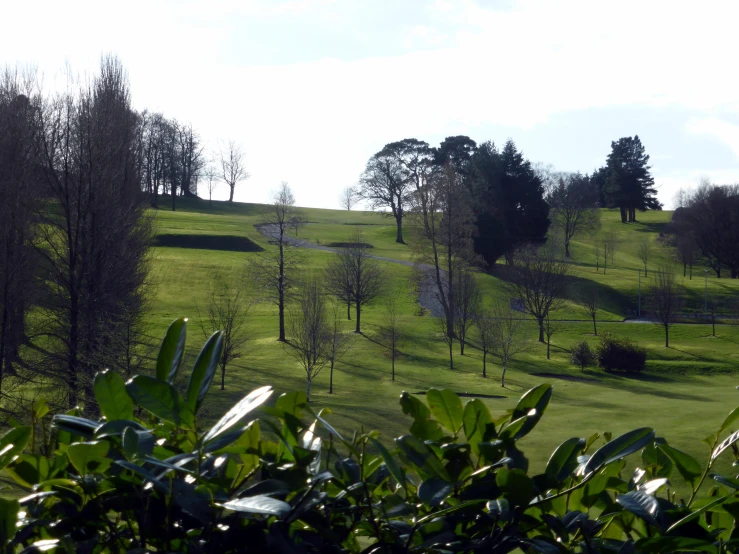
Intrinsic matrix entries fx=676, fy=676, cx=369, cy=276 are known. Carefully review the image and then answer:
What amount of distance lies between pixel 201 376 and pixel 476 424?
51 centimetres

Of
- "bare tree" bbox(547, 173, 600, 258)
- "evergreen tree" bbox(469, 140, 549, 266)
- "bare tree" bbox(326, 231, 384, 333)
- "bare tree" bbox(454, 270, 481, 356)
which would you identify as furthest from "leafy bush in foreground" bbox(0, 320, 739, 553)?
"bare tree" bbox(547, 173, 600, 258)

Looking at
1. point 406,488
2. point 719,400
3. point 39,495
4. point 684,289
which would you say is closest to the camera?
point 39,495

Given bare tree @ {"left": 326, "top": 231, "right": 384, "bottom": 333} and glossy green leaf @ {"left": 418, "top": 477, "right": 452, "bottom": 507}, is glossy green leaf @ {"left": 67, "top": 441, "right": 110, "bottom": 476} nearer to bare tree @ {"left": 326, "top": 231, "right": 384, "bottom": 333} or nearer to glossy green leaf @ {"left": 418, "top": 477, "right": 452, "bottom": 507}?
glossy green leaf @ {"left": 418, "top": 477, "right": 452, "bottom": 507}

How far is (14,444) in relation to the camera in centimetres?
123

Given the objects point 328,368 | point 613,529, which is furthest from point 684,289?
point 613,529

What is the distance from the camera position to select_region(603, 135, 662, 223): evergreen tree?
3246 inches

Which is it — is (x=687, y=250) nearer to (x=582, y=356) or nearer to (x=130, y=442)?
(x=582, y=356)

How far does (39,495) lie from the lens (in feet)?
3.56

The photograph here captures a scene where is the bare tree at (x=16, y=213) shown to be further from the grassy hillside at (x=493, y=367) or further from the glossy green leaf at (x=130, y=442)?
the glossy green leaf at (x=130, y=442)

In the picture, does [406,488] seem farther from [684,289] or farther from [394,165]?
[394,165]

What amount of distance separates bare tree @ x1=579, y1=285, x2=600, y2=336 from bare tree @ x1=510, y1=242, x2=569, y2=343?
212 centimetres

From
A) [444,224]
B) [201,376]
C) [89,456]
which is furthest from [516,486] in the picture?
[444,224]

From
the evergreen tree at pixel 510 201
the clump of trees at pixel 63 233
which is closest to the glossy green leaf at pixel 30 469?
the clump of trees at pixel 63 233

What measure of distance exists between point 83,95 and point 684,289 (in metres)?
46.6
